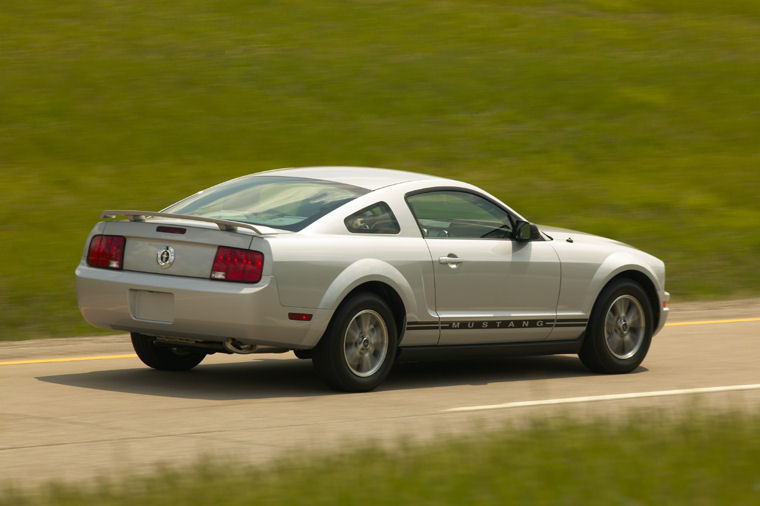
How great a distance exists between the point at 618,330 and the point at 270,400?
3252 mm

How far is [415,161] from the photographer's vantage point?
21.8m

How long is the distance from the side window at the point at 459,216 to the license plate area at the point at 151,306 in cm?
196

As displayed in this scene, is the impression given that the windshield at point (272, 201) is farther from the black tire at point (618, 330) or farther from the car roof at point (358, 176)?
the black tire at point (618, 330)

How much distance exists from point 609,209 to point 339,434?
13.3m

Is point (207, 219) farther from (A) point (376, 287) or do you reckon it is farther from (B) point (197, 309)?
(A) point (376, 287)

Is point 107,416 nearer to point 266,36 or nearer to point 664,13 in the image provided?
point 266,36

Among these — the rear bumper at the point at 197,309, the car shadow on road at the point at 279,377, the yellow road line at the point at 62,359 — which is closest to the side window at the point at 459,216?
the car shadow on road at the point at 279,377

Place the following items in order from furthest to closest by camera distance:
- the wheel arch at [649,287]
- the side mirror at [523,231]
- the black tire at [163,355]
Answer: the wheel arch at [649,287]
the side mirror at [523,231]
the black tire at [163,355]

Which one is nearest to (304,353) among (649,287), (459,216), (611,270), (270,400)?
(270,400)

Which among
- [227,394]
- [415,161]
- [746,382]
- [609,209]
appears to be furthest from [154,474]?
[415,161]

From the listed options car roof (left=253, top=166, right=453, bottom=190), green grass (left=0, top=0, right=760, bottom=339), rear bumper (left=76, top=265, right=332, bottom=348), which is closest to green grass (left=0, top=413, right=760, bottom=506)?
rear bumper (left=76, top=265, right=332, bottom=348)

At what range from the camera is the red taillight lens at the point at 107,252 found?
866 cm

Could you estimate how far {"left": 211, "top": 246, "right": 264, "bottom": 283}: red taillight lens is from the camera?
26.7ft

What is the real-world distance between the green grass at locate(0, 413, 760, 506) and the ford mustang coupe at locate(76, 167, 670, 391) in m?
2.01
